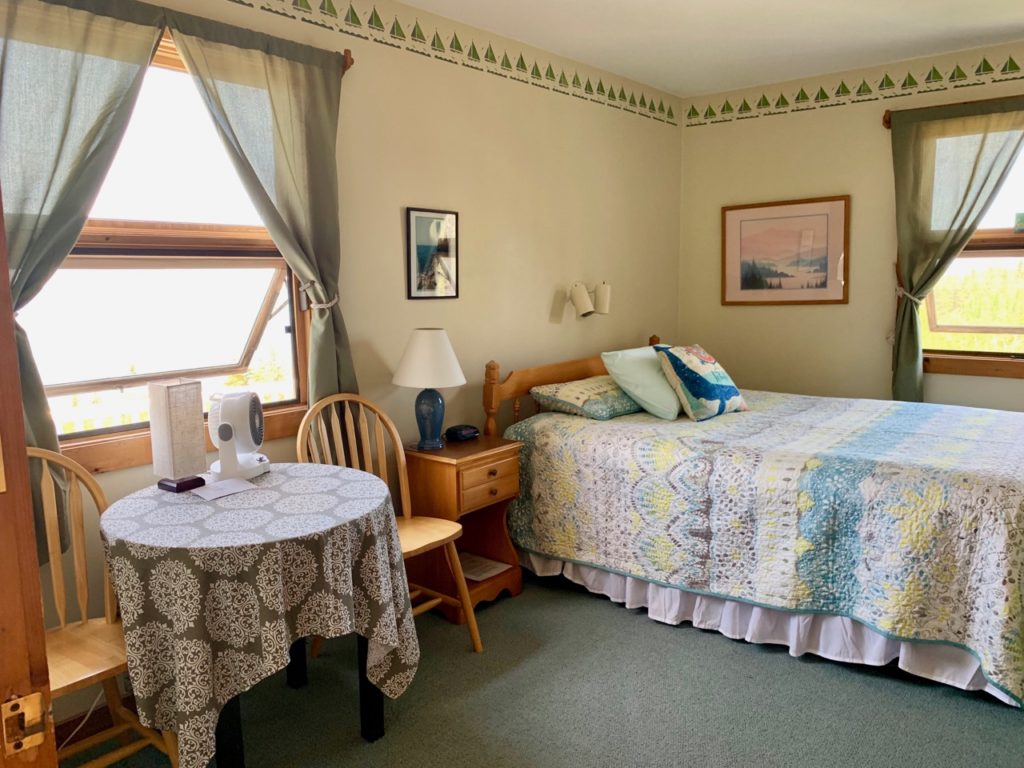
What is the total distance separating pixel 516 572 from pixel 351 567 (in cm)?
141

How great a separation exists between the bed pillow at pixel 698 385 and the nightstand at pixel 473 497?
0.83 meters

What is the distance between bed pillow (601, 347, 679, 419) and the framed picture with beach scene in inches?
34.2

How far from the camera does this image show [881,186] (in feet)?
14.1

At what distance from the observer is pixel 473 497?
3.08 metres

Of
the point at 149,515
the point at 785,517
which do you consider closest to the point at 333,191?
the point at 149,515

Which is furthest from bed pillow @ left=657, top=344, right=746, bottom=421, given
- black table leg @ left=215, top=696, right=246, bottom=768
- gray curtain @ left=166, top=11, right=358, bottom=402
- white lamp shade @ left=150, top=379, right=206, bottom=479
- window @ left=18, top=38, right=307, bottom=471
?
black table leg @ left=215, top=696, right=246, bottom=768

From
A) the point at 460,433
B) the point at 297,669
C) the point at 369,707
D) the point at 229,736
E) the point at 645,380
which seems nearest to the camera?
the point at 229,736

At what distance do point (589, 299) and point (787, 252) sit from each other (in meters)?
1.36

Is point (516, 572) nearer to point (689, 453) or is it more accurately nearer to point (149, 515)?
point (689, 453)

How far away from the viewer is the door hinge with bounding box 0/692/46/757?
82cm

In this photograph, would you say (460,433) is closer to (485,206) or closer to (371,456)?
(371,456)

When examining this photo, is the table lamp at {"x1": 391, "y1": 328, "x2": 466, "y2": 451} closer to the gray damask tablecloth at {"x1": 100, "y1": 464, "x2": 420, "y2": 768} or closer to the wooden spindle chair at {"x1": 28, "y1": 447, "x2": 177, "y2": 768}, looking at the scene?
the gray damask tablecloth at {"x1": 100, "y1": 464, "x2": 420, "y2": 768}

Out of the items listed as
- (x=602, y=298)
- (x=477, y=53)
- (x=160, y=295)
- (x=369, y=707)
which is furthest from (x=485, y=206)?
(x=369, y=707)

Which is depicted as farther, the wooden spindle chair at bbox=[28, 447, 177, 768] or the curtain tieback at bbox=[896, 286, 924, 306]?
the curtain tieback at bbox=[896, 286, 924, 306]
